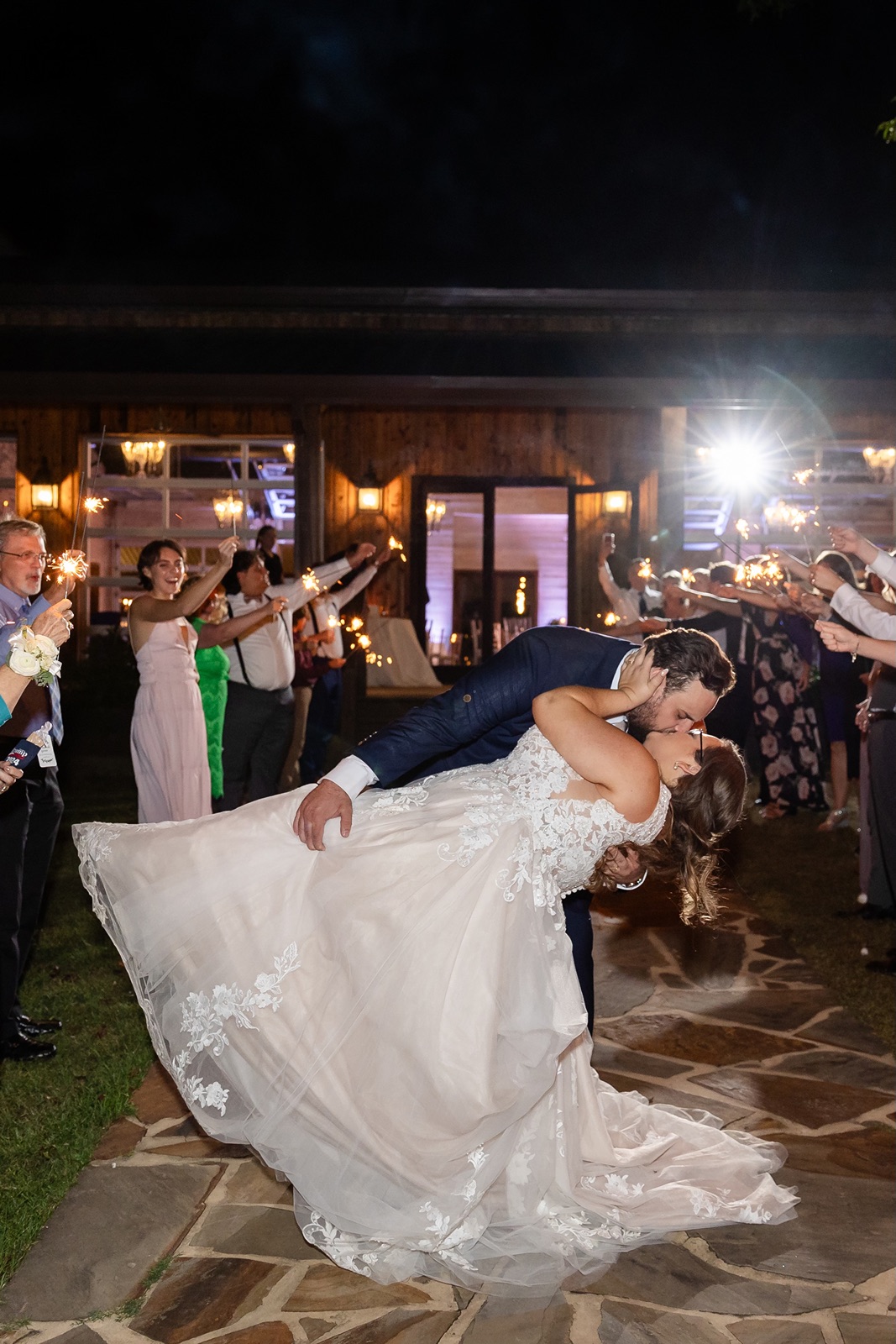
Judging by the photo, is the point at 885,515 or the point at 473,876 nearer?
the point at 473,876

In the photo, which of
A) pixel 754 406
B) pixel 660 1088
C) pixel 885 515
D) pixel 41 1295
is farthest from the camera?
pixel 885 515

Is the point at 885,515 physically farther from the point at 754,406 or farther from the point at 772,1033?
the point at 772,1033

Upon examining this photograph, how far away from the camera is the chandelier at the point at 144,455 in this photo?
16047 mm

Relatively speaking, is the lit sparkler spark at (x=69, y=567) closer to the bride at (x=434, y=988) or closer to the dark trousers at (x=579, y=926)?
the bride at (x=434, y=988)

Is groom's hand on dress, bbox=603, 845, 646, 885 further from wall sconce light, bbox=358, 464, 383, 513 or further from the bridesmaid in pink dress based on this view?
wall sconce light, bbox=358, 464, 383, 513

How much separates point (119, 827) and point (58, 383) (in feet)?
30.2

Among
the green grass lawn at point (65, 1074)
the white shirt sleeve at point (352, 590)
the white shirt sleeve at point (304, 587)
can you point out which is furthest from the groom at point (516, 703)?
the white shirt sleeve at point (352, 590)

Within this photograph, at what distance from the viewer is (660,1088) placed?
4312 millimetres

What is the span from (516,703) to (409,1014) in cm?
99

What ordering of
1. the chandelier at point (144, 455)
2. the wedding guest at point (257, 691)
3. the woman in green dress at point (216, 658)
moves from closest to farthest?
the woman in green dress at point (216, 658) < the wedding guest at point (257, 691) < the chandelier at point (144, 455)

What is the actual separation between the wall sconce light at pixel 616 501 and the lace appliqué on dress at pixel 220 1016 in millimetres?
13105

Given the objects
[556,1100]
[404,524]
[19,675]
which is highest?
[404,524]

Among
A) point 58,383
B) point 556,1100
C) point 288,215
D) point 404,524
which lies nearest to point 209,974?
point 556,1100

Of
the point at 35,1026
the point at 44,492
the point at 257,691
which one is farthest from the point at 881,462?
the point at 35,1026
